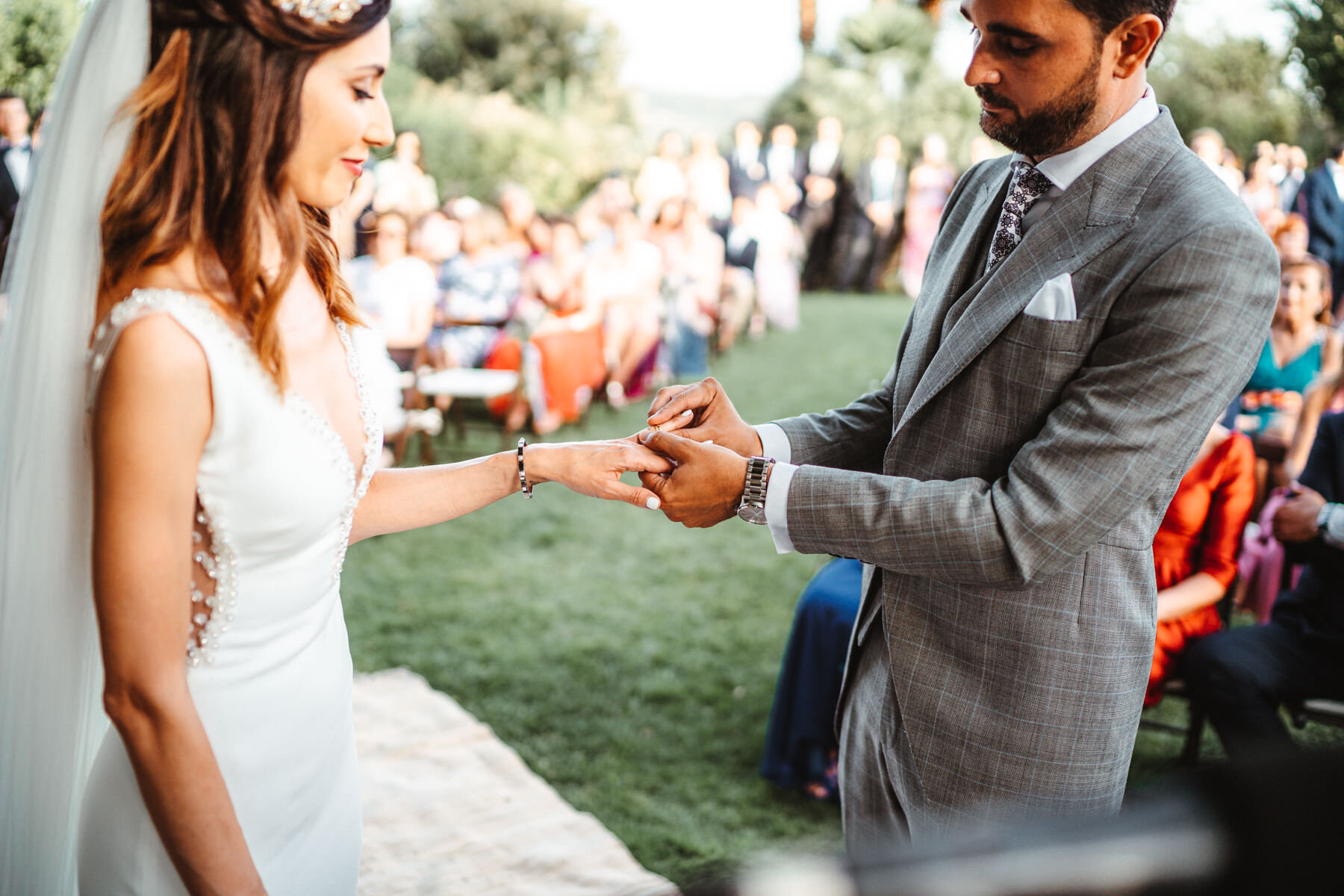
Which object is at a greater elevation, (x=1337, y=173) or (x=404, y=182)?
(x=1337, y=173)

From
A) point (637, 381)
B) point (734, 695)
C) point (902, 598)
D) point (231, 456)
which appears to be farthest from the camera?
point (637, 381)

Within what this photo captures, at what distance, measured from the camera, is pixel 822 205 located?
55.7 ft

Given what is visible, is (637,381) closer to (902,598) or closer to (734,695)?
(734,695)

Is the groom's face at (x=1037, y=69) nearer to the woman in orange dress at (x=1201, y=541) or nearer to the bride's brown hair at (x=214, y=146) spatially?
the bride's brown hair at (x=214, y=146)

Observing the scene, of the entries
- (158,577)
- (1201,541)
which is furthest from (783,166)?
(158,577)

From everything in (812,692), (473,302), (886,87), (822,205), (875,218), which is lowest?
(812,692)

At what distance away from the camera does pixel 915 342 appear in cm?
189

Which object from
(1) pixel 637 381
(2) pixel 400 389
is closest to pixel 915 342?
(2) pixel 400 389

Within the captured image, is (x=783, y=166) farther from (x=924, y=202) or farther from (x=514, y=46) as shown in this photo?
(x=514, y=46)

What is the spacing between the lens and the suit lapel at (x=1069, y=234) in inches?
62.3

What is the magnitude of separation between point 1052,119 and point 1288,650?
2717mm

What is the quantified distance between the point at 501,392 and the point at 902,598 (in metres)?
6.59

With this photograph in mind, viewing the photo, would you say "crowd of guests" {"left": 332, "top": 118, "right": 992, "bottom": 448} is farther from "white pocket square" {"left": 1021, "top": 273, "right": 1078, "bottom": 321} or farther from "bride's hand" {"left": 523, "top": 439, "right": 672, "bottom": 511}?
"white pocket square" {"left": 1021, "top": 273, "right": 1078, "bottom": 321}

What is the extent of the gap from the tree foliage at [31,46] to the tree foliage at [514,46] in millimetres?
23180
